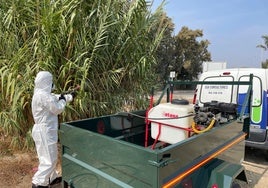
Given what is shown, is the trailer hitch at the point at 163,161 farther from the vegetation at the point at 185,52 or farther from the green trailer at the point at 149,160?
the vegetation at the point at 185,52

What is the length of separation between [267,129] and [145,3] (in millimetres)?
3195

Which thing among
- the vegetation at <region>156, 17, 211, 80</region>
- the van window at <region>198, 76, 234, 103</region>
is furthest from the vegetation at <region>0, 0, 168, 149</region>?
the vegetation at <region>156, 17, 211, 80</region>

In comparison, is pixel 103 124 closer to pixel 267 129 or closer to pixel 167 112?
pixel 167 112

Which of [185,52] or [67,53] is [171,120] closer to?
[67,53]

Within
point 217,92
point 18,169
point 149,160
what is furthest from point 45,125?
point 217,92

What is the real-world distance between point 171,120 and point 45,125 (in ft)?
4.78

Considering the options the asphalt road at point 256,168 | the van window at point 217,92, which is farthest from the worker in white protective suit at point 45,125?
the van window at point 217,92

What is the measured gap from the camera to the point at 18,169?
12.2 feet

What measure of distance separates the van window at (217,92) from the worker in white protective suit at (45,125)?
305 cm

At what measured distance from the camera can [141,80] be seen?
16.8 ft

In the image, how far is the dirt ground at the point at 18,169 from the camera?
11.0ft

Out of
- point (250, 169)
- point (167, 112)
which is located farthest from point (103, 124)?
point (250, 169)

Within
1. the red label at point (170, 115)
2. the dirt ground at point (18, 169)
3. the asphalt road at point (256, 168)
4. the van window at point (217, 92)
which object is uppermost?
the van window at point (217, 92)

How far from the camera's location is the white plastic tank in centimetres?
255
